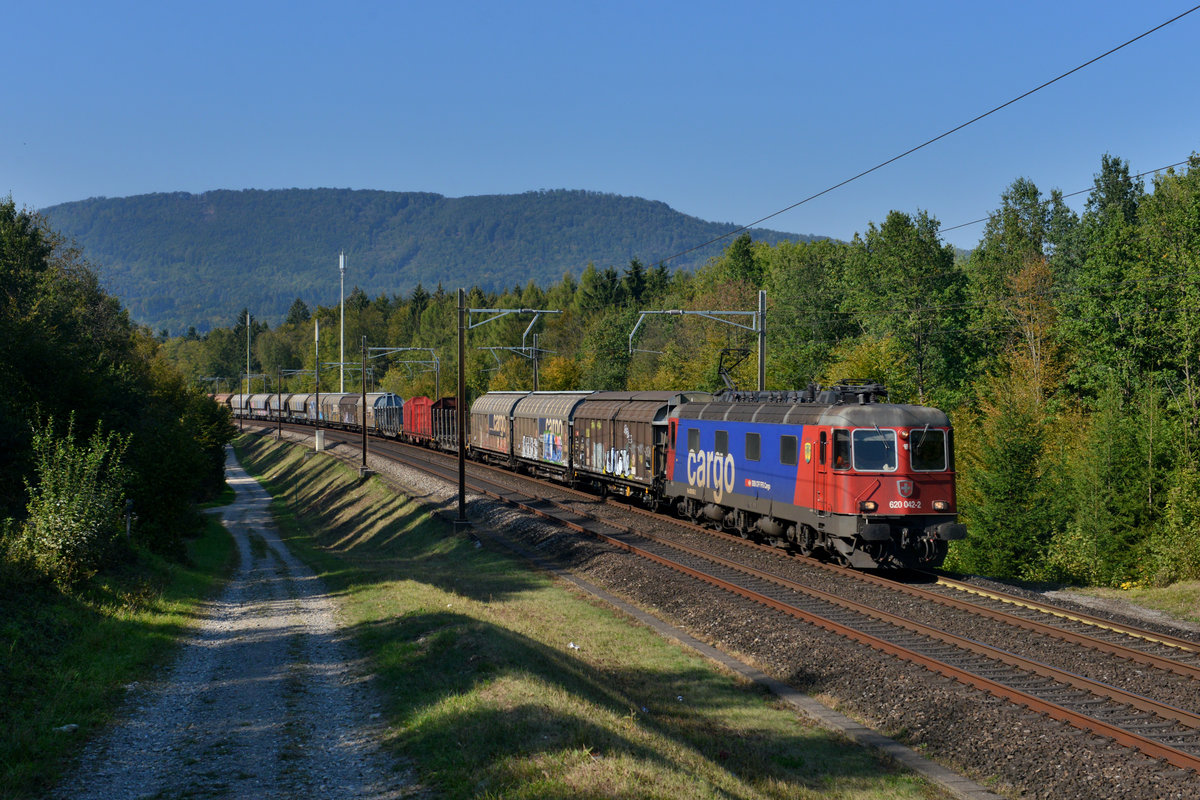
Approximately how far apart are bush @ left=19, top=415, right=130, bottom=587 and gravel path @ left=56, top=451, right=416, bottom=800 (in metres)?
2.54

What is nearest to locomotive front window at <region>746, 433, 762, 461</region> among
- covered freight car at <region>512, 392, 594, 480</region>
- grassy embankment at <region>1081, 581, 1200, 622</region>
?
grassy embankment at <region>1081, 581, 1200, 622</region>

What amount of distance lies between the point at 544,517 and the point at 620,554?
752 cm

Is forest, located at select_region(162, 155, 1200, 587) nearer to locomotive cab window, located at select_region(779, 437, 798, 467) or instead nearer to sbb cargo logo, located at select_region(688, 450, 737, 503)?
locomotive cab window, located at select_region(779, 437, 798, 467)

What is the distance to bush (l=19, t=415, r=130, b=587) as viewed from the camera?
1645cm

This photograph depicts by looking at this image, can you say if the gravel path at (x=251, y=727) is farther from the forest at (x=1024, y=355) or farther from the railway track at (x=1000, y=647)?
the forest at (x=1024, y=355)

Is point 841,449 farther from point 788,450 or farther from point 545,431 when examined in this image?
point 545,431

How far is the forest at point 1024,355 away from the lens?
33.5 meters

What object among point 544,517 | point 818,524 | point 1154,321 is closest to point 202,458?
point 544,517

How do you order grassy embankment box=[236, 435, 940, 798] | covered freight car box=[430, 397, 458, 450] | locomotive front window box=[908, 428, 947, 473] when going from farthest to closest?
covered freight car box=[430, 397, 458, 450] < locomotive front window box=[908, 428, 947, 473] < grassy embankment box=[236, 435, 940, 798]

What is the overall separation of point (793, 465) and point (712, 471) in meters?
4.95

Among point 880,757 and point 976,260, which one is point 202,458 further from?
point 976,260

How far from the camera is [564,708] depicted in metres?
10.5

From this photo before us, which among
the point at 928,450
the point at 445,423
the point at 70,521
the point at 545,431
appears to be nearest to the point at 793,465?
the point at 928,450

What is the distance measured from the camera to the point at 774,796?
9.39m
